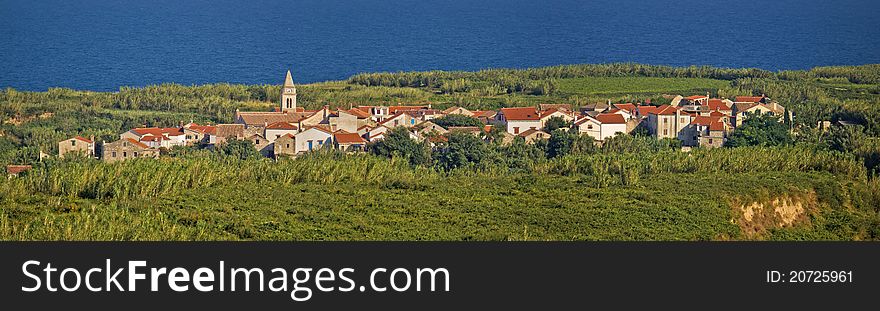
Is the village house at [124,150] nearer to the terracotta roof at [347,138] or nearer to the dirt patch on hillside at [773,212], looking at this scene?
the terracotta roof at [347,138]

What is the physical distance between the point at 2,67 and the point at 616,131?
54.2 m

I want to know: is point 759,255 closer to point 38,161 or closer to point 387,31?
point 38,161

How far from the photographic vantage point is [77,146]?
120 ft

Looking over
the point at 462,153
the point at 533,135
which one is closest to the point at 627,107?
the point at 533,135

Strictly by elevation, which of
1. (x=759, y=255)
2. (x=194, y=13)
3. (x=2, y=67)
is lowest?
(x=759, y=255)

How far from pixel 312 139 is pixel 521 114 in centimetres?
715

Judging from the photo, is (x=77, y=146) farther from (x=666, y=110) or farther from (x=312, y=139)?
(x=666, y=110)

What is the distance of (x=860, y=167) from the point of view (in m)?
26.7

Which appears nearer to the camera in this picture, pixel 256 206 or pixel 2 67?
pixel 256 206

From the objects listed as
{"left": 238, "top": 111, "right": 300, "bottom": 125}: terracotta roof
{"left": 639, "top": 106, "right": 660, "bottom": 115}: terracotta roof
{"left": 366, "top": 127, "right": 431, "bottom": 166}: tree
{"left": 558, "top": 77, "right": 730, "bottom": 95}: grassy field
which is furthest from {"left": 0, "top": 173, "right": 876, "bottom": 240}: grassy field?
{"left": 558, "top": 77, "right": 730, "bottom": 95}: grassy field

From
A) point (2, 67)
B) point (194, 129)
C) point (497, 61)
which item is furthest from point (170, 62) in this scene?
point (194, 129)

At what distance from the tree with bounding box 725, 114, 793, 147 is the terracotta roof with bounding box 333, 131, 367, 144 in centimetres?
1026

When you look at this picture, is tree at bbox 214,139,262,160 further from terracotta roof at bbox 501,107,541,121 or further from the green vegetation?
terracotta roof at bbox 501,107,541,121

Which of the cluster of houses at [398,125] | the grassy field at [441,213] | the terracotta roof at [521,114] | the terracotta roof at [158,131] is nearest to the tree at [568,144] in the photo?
the cluster of houses at [398,125]
